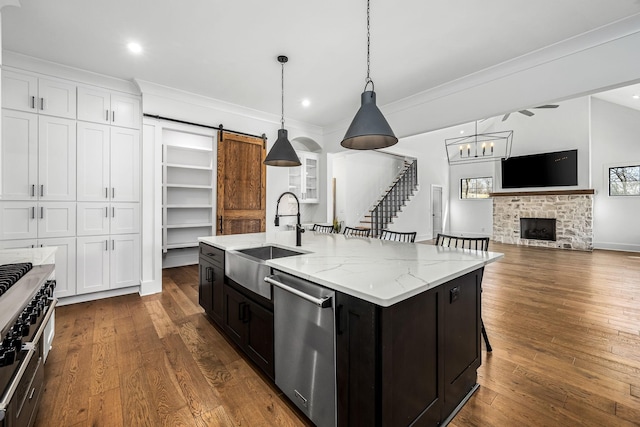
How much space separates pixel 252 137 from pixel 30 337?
406 cm

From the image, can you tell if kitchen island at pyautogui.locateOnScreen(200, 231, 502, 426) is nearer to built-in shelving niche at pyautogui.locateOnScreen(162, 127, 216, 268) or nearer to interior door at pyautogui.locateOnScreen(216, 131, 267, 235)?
interior door at pyautogui.locateOnScreen(216, 131, 267, 235)

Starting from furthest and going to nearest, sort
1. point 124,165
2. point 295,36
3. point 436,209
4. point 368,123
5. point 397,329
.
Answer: point 436,209, point 124,165, point 295,36, point 368,123, point 397,329

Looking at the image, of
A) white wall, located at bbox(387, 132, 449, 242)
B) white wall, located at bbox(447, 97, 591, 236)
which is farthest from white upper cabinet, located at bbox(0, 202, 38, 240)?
white wall, located at bbox(447, 97, 591, 236)

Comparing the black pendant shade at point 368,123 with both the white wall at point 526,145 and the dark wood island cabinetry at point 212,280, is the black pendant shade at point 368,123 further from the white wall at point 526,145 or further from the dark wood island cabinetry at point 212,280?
the white wall at point 526,145

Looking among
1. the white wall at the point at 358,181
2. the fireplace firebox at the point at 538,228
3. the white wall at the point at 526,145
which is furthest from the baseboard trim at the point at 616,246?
the white wall at the point at 358,181

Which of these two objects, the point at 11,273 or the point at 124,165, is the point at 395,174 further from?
the point at 11,273

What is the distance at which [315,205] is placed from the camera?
6238 millimetres

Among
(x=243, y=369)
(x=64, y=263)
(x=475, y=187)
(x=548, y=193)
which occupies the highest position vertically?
(x=475, y=187)

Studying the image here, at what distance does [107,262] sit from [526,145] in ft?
36.2

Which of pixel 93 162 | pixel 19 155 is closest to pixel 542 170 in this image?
pixel 93 162

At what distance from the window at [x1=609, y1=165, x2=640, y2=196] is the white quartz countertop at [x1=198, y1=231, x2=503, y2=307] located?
27.6ft

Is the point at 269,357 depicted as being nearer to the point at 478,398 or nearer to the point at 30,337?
the point at 30,337

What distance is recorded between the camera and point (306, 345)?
1.53 metres

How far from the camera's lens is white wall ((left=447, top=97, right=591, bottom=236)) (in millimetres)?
7582
